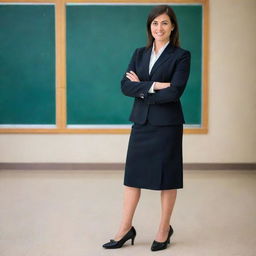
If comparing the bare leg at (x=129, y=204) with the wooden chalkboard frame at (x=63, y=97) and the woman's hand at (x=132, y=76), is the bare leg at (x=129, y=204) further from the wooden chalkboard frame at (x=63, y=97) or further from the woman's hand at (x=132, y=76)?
the wooden chalkboard frame at (x=63, y=97)

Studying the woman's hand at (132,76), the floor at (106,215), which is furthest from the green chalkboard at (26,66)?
the woman's hand at (132,76)

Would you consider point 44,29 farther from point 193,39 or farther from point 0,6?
point 193,39

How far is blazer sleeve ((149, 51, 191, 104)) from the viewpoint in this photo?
10.6 ft

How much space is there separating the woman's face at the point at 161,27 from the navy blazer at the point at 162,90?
0.29 feet

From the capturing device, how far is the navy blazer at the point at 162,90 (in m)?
3.27

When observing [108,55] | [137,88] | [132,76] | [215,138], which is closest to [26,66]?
[108,55]

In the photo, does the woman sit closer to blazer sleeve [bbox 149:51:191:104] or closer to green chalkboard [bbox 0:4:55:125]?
blazer sleeve [bbox 149:51:191:104]

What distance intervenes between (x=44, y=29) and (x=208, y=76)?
6.58ft

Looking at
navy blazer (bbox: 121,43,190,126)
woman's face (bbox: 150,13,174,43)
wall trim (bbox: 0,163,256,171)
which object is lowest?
wall trim (bbox: 0,163,256,171)

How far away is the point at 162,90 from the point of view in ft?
10.7

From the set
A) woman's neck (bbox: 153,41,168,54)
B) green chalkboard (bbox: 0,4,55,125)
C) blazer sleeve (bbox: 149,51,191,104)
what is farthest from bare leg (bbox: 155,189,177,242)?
green chalkboard (bbox: 0,4,55,125)

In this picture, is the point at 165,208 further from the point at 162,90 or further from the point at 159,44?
the point at 159,44

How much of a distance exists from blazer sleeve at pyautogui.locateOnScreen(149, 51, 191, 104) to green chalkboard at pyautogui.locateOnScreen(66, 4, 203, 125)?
3.16m

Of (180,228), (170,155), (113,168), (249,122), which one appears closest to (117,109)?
(113,168)
